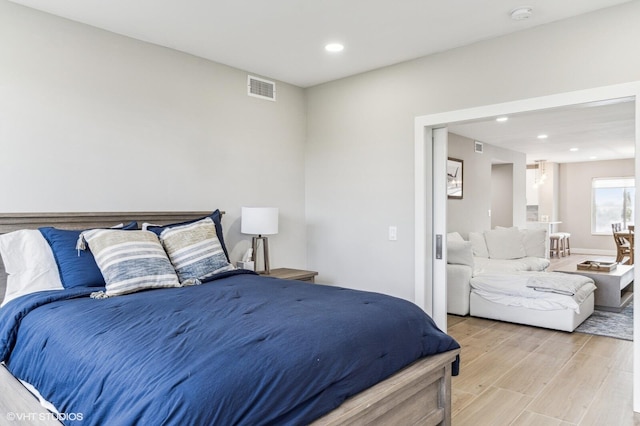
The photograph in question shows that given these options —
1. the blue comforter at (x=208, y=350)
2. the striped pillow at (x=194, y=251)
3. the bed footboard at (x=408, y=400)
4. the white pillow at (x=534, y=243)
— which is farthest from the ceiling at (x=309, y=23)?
the white pillow at (x=534, y=243)

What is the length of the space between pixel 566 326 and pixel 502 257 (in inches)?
86.7

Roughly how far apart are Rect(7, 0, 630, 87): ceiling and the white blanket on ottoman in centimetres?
273

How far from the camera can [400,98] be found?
378 cm

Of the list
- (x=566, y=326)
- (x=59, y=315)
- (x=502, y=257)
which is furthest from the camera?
(x=502, y=257)

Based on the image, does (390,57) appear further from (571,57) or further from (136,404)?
(136,404)

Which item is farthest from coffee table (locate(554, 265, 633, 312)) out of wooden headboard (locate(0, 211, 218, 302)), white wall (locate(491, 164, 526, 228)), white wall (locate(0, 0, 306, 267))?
wooden headboard (locate(0, 211, 218, 302))

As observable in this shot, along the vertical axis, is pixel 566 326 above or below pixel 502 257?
below

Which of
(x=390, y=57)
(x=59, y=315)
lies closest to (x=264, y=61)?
(x=390, y=57)

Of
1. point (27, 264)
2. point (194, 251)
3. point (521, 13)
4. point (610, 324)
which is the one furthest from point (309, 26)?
point (610, 324)

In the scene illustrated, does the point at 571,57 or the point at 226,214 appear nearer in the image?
the point at 571,57

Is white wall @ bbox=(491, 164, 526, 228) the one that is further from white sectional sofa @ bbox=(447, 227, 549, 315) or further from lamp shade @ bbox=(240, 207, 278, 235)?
lamp shade @ bbox=(240, 207, 278, 235)

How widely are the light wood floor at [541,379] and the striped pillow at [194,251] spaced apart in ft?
6.03

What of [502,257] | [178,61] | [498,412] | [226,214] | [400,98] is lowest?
[498,412]

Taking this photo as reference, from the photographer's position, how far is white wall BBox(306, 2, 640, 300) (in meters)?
2.79
